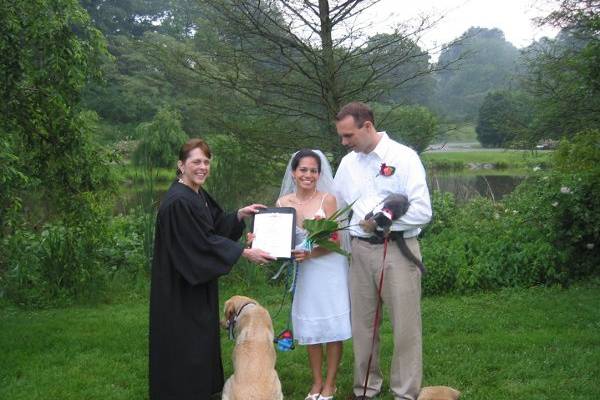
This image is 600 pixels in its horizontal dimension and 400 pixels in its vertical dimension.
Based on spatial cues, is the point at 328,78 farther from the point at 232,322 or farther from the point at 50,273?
the point at 232,322

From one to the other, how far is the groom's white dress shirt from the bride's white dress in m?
0.31

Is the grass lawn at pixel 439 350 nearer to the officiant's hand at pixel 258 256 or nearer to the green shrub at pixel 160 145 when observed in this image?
the officiant's hand at pixel 258 256

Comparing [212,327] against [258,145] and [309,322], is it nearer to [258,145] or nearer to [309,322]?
[309,322]

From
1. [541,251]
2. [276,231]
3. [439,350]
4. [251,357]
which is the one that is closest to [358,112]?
[276,231]

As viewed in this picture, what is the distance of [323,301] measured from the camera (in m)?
4.38

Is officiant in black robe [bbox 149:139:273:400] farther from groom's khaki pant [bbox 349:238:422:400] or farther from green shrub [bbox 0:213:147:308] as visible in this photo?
green shrub [bbox 0:213:147:308]

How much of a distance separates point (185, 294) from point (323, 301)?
3.20 feet

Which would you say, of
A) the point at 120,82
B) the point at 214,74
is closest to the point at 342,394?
the point at 214,74

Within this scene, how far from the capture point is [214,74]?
31.3 ft

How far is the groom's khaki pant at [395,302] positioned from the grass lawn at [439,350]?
55 cm

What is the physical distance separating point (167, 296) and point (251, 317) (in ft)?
1.96

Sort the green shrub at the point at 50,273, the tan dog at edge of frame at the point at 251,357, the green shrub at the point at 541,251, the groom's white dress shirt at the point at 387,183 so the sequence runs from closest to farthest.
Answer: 1. the tan dog at edge of frame at the point at 251,357
2. the groom's white dress shirt at the point at 387,183
3. the green shrub at the point at 50,273
4. the green shrub at the point at 541,251

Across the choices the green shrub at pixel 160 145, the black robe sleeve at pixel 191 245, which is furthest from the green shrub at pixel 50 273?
the black robe sleeve at pixel 191 245

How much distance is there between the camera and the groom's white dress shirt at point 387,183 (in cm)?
396
